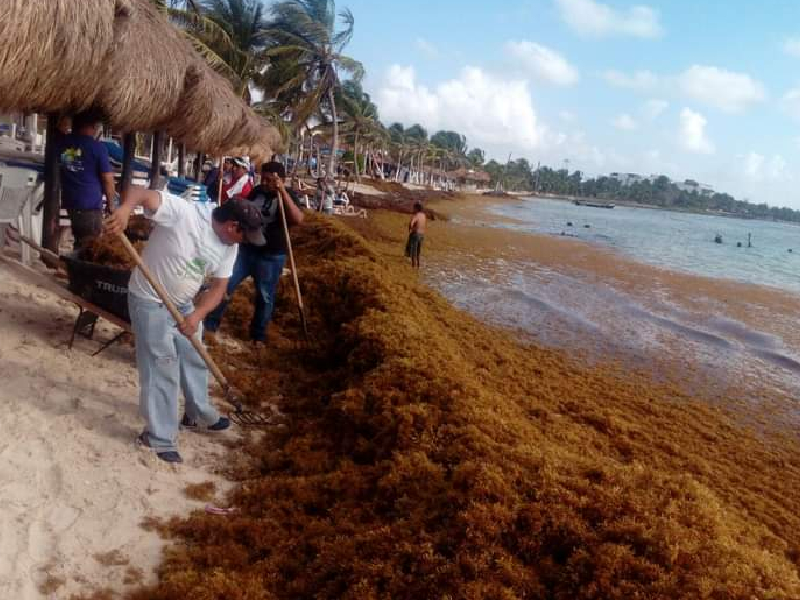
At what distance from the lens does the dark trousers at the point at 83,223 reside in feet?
18.7

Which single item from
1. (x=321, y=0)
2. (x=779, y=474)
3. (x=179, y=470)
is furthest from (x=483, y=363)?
(x=321, y=0)

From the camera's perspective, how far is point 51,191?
6422 mm

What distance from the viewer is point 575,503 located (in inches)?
108

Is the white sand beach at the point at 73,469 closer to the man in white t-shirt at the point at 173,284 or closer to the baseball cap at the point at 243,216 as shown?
the man in white t-shirt at the point at 173,284

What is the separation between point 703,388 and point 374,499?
260 inches

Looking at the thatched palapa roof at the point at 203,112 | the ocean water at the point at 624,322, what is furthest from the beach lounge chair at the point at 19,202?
the ocean water at the point at 624,322

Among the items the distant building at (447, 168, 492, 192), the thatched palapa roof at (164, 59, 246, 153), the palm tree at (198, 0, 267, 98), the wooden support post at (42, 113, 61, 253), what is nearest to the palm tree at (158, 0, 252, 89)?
the palm tree at (198, 0, 267, 98)

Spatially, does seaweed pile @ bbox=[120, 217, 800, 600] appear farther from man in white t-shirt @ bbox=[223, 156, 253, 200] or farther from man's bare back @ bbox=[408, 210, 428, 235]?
man's bare back @ bbox=[408, 210, 428, 235]

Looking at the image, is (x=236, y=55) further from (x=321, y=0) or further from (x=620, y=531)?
(x=620, y=531)

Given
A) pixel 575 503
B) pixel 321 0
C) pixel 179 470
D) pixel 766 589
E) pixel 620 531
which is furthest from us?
pixel 321 0

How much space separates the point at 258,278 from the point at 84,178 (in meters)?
1.89

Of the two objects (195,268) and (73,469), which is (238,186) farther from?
(73,469)

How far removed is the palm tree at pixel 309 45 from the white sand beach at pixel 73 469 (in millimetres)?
19386

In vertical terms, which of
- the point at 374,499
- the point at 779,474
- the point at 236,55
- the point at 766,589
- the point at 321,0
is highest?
the point at 321,0
